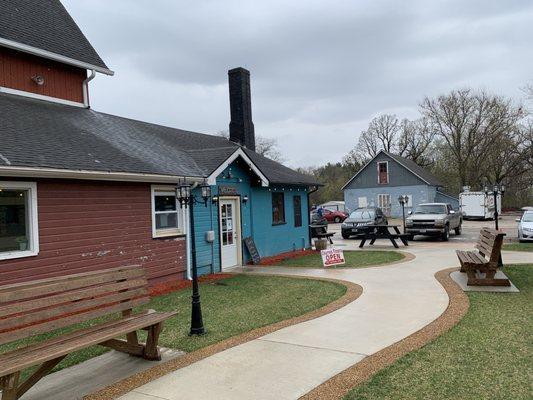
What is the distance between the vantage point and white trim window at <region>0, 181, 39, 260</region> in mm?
7836

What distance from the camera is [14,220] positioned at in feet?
26.3

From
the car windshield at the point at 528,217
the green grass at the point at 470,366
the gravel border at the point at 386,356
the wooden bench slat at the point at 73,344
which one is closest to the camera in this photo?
the wooden bench slat at the point at 73,344

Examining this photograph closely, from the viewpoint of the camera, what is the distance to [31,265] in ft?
26.5

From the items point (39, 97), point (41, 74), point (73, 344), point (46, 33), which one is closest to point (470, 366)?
point (73, 344)

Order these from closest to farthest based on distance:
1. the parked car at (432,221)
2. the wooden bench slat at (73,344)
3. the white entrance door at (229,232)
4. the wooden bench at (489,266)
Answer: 1. the wooden bench slat at (73,344)
2. the wooden bench at (489,266)
3. the white entrance door at (229,232)
4. the parked car at (432,221)

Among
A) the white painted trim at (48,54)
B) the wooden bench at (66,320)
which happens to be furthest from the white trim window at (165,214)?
the wooden bench at (66,320)

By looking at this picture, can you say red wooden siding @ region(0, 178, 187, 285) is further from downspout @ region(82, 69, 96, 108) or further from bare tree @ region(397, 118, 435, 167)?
bare tree @ region(397, 118, 435, 167)

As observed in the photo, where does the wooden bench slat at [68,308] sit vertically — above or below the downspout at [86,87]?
below

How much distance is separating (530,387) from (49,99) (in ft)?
39.5

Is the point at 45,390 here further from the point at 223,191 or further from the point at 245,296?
the point at 223,191

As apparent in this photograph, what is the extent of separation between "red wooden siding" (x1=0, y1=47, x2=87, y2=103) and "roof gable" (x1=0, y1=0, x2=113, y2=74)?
25cm

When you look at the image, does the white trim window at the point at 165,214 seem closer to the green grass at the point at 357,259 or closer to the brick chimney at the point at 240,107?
the green grass at the point at 357,259

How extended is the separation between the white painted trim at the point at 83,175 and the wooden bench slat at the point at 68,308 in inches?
126

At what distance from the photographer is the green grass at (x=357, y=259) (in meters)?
13.8
